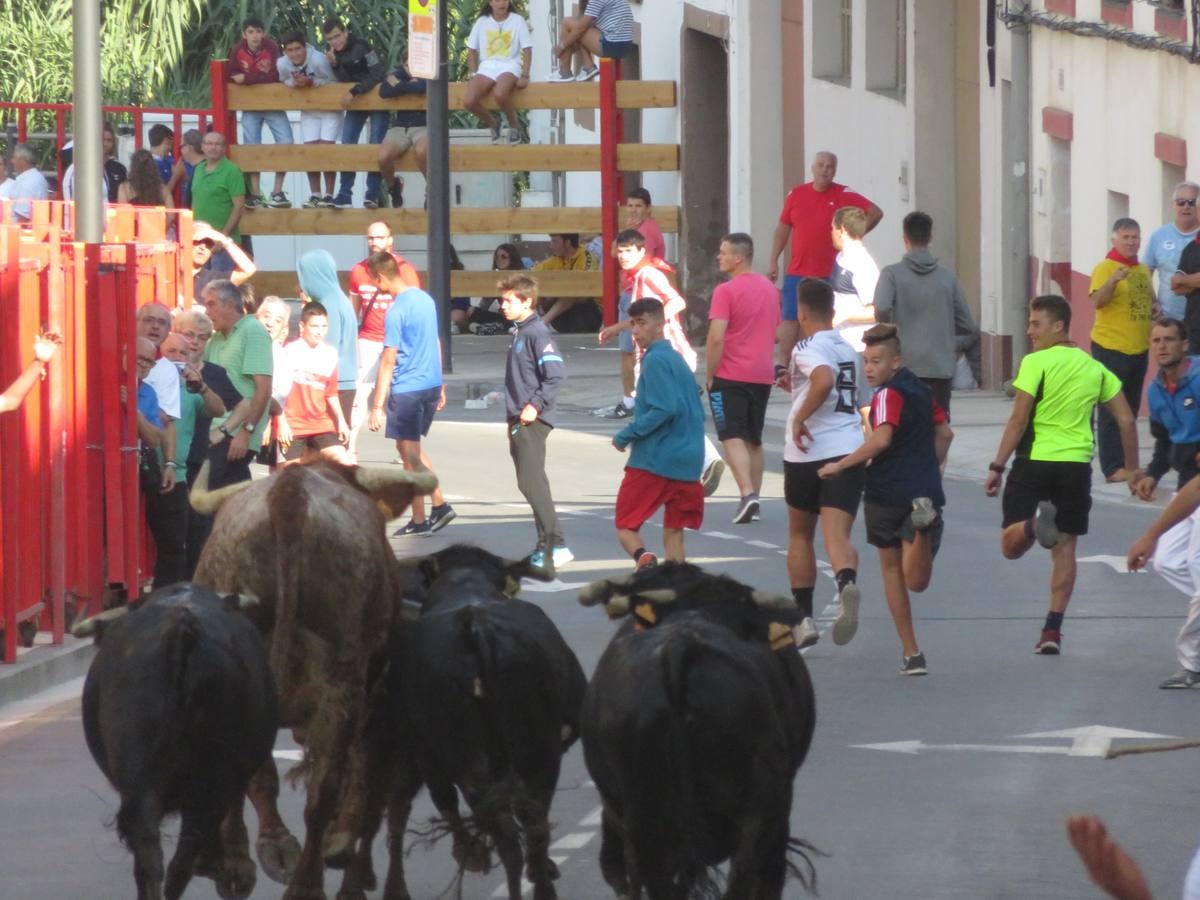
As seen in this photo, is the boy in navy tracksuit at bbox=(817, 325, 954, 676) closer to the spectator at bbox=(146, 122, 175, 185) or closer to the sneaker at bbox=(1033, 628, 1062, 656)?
the sneaker at bbox=(1033, 628, 1062, 656)

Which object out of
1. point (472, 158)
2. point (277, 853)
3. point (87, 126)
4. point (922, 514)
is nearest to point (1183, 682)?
point (922, 514)

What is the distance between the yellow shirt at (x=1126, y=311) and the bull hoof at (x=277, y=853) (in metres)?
10.9

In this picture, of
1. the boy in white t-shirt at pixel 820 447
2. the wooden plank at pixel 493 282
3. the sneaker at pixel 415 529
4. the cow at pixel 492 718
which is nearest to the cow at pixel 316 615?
the cow at pixel 492 718

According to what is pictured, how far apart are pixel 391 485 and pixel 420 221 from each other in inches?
766

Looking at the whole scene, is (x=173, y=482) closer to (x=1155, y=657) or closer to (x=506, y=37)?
(x=1155, y=657)

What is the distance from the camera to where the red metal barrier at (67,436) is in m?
10.8

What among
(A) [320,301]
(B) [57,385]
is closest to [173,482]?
(B) [57,385]

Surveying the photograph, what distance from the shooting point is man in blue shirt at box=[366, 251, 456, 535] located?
15.2 m

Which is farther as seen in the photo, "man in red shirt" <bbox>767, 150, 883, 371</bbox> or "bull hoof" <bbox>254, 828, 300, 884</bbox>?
"man in red shirt" <bbox>767, 150, 883, 371</bbox>

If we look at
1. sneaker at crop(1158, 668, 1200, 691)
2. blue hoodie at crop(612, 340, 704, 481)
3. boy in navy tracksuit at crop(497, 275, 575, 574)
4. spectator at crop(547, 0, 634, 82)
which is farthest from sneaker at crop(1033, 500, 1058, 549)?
spectator at crop(547, 0, 634, 82)

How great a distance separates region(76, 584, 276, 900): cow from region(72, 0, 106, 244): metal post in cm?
607

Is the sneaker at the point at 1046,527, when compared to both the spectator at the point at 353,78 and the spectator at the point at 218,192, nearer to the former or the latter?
the spectator at the point at 218,192

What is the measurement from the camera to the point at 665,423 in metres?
12.4

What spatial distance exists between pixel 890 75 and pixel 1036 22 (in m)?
4.09
